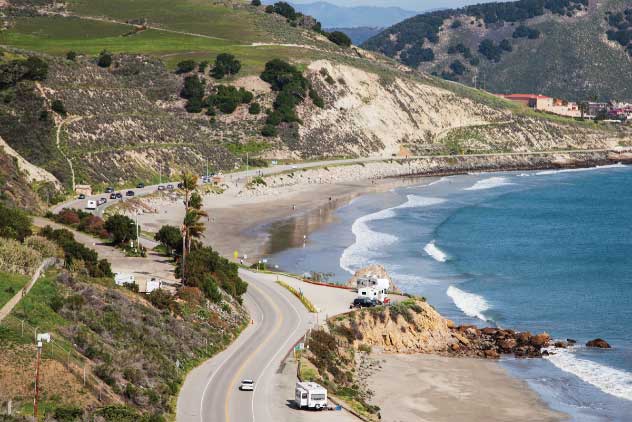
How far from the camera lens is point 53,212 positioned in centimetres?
8450

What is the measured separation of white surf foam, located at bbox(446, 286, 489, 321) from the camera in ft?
217

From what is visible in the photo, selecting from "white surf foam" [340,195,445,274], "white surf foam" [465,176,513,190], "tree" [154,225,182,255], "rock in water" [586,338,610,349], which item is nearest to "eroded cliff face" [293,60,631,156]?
"white surf foam" [465,176,513,190]

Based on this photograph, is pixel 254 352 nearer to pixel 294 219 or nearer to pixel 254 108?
pixel 294 219

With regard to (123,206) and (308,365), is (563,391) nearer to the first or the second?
(308,365)

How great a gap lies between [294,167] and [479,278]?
66192 mm

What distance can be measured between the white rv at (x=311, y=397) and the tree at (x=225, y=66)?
122 metres

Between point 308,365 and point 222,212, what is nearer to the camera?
point 308,365

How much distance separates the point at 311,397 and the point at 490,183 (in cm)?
11202

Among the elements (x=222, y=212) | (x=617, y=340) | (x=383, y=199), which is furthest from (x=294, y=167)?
(x=617, y=340)

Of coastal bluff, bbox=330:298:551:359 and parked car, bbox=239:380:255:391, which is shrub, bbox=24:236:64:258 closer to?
coastal bluff, bbox=330:298:551:359

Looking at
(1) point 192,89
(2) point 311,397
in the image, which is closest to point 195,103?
(1) point 192,89

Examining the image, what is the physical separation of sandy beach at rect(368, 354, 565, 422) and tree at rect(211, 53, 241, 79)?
361 ft

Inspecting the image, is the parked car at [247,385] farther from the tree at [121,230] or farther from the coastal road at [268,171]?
the coastal road at [268,171]

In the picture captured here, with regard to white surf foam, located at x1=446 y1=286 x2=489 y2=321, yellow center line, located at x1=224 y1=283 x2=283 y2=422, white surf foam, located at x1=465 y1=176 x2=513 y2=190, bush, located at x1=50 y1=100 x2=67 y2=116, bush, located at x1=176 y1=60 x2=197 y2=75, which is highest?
bush, located at x1=176 y1=60 x2=197 y2=75
